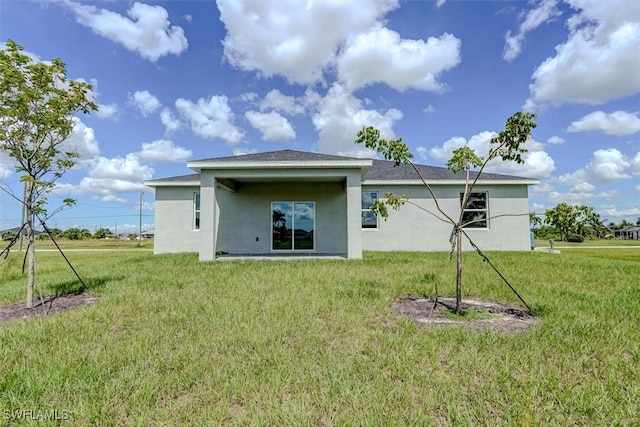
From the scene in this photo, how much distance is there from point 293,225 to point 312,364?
38.1 ft

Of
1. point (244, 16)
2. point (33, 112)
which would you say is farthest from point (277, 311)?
point (244, 16)

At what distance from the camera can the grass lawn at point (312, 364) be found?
8.68 ft

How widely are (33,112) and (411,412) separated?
794cm

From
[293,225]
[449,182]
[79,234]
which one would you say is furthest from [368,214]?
[79,234]

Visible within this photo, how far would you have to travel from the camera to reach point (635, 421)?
8.27 ft

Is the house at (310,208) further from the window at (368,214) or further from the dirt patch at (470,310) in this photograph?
the dirt patch at (470,310)

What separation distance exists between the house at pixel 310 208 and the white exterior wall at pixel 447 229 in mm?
51

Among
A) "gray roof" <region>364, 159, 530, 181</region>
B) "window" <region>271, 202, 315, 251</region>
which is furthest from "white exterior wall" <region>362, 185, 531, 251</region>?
"window" <region>271, 202, 315, 251</region>

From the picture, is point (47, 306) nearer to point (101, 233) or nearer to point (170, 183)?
point (170, 183)

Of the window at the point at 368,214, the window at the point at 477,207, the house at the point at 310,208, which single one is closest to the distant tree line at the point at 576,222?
the house at the point at 310,208

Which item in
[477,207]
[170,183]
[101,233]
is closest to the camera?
[170,183]

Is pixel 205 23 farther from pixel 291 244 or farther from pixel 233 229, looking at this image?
pixel 291 244

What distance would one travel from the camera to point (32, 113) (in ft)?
19.5

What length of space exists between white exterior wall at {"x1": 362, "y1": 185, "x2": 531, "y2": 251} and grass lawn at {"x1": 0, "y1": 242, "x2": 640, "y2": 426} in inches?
373
